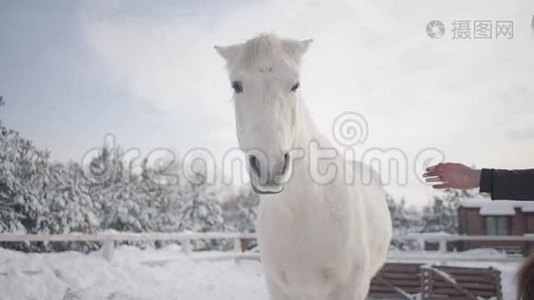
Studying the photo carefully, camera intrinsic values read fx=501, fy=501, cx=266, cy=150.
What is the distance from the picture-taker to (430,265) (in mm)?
3018

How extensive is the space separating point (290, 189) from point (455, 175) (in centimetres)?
63

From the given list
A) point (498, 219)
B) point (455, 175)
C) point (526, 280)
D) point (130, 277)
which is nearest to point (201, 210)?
point (130, 277)

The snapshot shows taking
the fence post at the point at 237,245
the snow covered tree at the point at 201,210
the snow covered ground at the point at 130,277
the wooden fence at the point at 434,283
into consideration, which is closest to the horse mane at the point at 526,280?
the snow covered ground at the point at 130,277

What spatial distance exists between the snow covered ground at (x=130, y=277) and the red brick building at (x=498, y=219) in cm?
12

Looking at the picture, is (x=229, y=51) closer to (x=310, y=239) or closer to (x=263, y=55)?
(x=263, y=55)

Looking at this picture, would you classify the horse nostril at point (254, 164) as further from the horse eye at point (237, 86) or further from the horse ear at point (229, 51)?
the horse ear at point (229, 51)

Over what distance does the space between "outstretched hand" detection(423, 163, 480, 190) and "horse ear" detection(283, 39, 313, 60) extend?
1.94 ft

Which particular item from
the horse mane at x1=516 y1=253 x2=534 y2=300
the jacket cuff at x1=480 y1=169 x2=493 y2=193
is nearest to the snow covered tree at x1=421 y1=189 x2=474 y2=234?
the jacket cuff at x1=480 y1=169 x2=493 y2=193

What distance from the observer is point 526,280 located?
17.8 inches

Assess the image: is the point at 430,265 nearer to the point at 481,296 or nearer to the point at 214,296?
the point at 481,296

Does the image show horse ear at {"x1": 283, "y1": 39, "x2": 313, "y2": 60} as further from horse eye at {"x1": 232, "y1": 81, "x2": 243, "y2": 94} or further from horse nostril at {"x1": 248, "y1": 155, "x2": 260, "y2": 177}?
Answer: horse nostril at {"x1": 248, "y1": 155, "x2": 260, "y2": 177}

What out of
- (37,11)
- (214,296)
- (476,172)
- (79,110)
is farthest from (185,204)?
(476,172)

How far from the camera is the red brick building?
8.96 ft

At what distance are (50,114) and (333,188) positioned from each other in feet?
5.44
